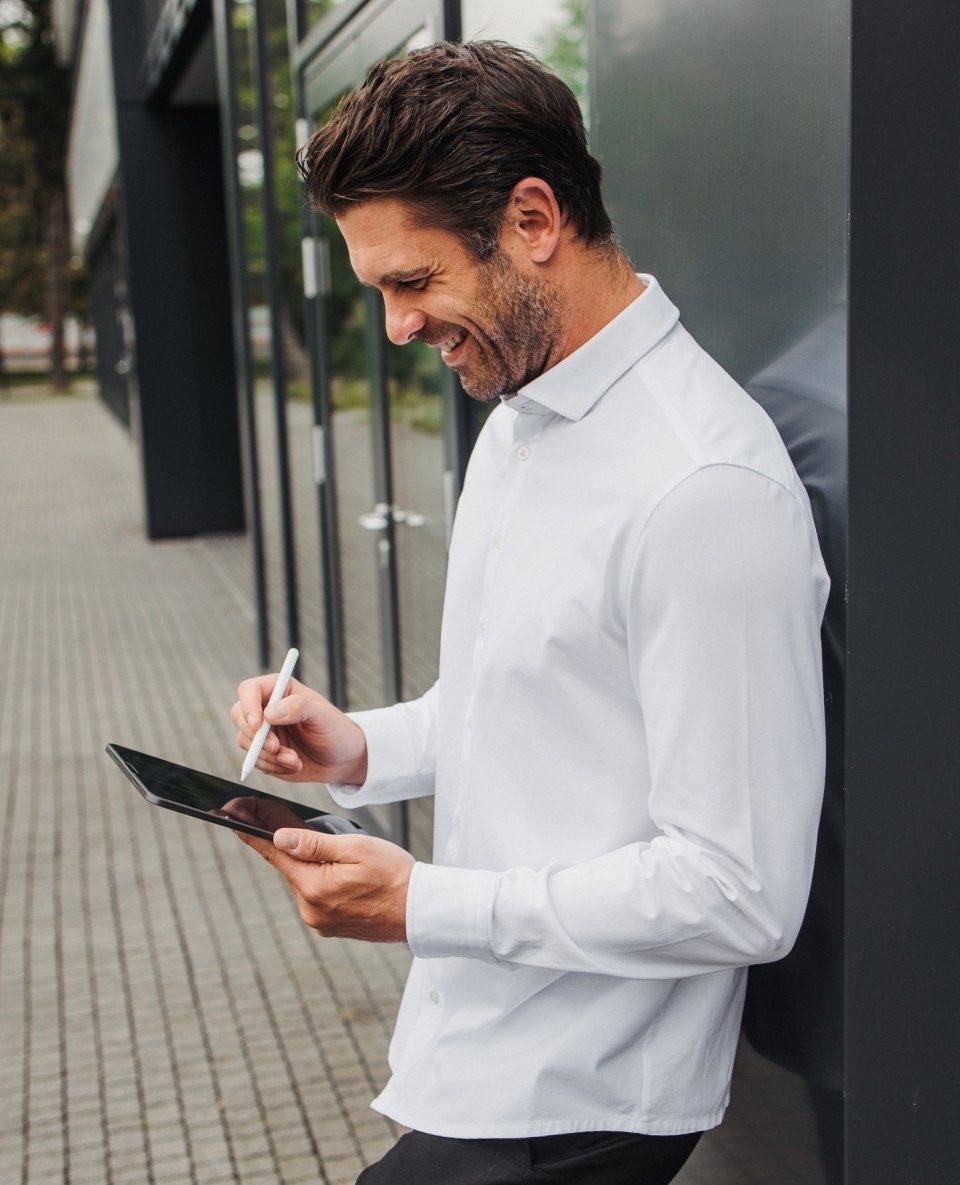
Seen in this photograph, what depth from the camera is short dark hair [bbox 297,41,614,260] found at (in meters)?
1.30

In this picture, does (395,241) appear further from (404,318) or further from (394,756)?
(394,756)

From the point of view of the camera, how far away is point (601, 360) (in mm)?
1396

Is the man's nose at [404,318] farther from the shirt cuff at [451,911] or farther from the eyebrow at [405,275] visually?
the shirt cuff at [451,911]

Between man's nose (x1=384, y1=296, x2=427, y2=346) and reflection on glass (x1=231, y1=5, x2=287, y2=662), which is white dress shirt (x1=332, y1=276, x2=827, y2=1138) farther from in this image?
reflection on glass (x1=231, y1=5, x2=287, y2=662)

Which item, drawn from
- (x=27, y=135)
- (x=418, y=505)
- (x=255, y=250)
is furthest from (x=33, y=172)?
(x=418, y=505)

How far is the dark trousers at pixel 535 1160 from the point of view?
147 centimetres

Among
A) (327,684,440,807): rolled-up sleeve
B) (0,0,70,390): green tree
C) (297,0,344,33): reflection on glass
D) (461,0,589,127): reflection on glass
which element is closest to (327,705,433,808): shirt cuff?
(327,684,440,807): rolled-up sleeve

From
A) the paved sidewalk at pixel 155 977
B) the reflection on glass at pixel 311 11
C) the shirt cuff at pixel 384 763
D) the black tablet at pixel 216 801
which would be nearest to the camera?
the black tablet at pixel 216 801

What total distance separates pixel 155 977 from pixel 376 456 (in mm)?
1835

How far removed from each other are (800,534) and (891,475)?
19cm

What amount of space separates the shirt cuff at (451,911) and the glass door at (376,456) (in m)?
2.09

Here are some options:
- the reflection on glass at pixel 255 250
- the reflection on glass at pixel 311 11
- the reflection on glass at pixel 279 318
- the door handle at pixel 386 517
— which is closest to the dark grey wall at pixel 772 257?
the door handle at pixel 386 517

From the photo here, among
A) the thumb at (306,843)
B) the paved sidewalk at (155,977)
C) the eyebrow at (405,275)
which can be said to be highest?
the eyebrow at (405,275)

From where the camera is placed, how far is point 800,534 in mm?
1250
